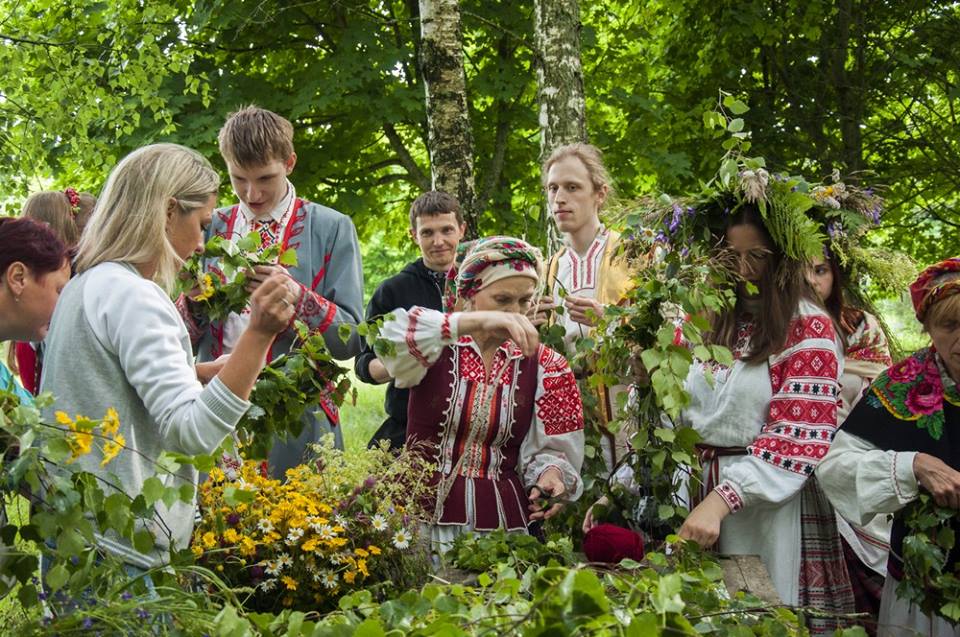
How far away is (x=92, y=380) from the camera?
7.41 feet

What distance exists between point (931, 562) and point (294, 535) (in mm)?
1660

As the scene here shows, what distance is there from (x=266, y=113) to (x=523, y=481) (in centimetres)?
161

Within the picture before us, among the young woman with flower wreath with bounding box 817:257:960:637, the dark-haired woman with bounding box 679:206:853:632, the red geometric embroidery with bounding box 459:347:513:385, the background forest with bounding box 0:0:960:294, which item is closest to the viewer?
the young woman with flower wreath with bounding box 817:257:960:637

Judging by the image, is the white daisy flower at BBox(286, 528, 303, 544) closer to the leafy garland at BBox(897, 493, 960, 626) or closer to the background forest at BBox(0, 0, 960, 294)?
the leafy garland at BBox(897, 493, 960, 626)

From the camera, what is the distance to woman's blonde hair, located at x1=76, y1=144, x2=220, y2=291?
2.39 meters

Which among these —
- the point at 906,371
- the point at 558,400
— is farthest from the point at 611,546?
the point at 906,371

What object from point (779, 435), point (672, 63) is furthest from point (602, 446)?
point (672, 63)

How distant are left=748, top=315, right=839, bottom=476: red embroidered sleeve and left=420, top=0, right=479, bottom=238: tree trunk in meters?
3.57

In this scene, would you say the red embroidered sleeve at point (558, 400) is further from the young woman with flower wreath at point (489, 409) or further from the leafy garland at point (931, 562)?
the leafy garland at point (931, 562)

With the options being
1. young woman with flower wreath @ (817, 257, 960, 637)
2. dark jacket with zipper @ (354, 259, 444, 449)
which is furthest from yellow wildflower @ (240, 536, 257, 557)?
dark jacket with zipper @ (354, 259, 444, 449)

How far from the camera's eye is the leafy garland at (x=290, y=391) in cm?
296

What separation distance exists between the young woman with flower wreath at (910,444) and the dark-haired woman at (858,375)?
148 millimetres

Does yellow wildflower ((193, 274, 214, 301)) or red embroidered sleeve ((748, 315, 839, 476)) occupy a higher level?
yellow wildflower ((193, 274, 214, 301))

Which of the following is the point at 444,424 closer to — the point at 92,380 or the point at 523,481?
the point at 523,481
